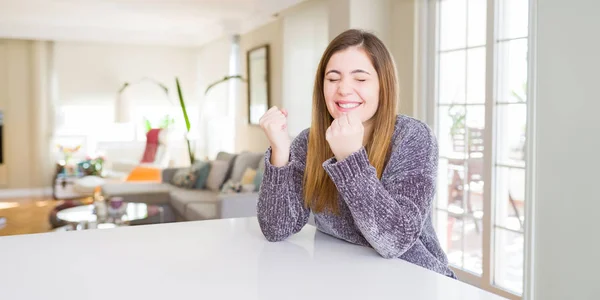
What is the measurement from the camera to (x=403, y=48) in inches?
173

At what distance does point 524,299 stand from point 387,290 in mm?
2436

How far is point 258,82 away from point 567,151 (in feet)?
16.4

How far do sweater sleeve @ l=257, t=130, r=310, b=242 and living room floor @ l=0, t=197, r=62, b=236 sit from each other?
5026 mm

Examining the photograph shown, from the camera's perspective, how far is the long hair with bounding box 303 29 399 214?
1.40 meters

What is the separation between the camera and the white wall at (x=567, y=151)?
2680 millimetres

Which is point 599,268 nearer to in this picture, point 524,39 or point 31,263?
point 524,39

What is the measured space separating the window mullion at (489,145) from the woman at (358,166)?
93.5 inches

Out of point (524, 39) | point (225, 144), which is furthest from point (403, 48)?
point (225, 144)

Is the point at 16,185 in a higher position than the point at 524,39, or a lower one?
lower

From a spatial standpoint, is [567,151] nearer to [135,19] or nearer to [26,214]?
[26,214]

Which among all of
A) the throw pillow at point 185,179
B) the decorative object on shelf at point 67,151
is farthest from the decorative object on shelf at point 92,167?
the throw pillow at point 185,179

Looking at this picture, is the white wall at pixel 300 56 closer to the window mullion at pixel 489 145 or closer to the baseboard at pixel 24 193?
→ the window mullion at pixel 489 145

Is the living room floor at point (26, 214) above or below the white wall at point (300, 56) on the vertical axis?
below

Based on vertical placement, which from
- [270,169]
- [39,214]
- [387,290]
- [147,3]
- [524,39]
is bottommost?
[39,214]
